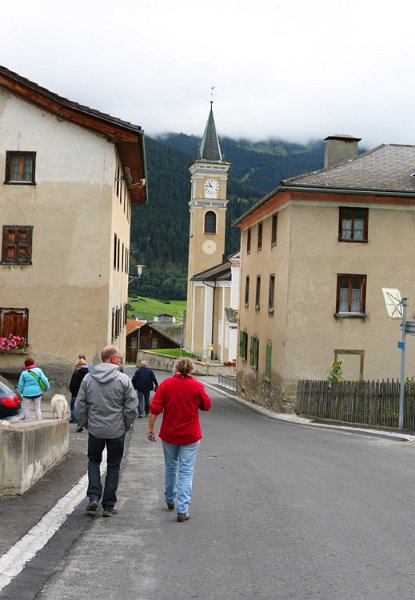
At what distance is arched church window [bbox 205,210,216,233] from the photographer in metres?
→ 99.6

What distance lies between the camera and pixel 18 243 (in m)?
25.7

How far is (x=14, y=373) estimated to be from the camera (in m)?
25.4

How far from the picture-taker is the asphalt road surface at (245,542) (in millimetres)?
5562

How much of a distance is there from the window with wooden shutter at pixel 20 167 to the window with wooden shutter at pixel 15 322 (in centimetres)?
412

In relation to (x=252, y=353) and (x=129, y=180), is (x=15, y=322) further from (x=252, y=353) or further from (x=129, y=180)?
(x=252, y=353)

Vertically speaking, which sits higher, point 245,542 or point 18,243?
point 18,243

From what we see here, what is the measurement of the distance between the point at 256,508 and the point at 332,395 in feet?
53.8

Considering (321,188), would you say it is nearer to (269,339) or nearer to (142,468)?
(269,339)

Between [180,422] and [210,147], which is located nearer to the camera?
[180,422]

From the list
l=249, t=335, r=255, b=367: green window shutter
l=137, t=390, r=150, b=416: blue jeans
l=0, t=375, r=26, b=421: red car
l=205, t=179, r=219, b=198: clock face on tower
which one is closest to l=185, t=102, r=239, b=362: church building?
l=205, t=179, r=219, b=198: clock face on tower

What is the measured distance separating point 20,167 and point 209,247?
73264 mm

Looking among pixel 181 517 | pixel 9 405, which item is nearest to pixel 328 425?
pixel 9 405

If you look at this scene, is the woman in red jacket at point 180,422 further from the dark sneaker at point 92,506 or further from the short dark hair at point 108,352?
the dark sneaker at point 92,506

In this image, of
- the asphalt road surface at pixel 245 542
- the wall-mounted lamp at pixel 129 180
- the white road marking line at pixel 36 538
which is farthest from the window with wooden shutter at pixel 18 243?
the white road marking line at pixel 36 538
